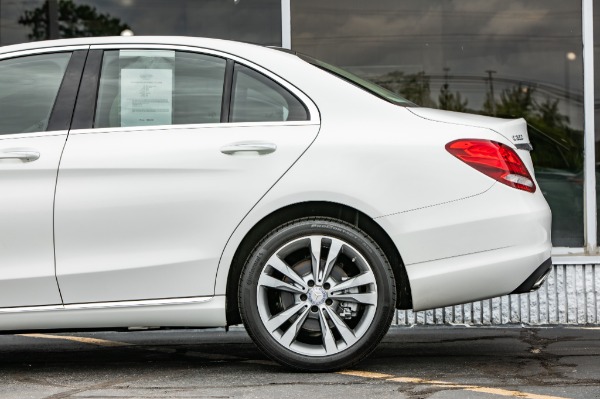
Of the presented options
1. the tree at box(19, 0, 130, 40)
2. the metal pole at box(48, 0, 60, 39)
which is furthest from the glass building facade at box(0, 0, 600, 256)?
the metal pole at box(48, 0, 60, 39)

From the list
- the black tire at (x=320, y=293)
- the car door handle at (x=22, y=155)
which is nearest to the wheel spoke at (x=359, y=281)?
the black tire at (x=320, y=293)

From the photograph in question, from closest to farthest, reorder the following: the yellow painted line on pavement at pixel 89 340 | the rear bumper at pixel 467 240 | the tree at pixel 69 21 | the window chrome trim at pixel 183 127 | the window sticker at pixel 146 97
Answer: the rear bumper at pixel 467 240 → the window chrome trim at pixel 183 127 → the window sticker at pixel 146 97 → the yellow painted line on pavement at pixel 89 340 → the tree at pixel 69 21

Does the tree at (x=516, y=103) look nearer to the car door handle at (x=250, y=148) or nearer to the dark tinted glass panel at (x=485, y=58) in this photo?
the dark tinted glass panel at (x=485, y=58)

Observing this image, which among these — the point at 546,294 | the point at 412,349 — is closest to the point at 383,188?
the point at 412,349

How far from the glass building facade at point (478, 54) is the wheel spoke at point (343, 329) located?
11.5 feet

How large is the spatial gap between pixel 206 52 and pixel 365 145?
3.19 ft

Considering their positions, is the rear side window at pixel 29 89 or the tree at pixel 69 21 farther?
the tree at pixel 69 21

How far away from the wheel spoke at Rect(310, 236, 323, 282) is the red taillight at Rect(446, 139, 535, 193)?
765 mm

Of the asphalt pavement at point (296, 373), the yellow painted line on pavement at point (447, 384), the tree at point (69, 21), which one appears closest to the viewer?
the yellow painted line on pavement at point (447, 384)

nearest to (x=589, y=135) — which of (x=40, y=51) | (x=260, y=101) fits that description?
(x=260, y=101)

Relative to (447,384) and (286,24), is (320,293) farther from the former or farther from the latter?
(286,24)

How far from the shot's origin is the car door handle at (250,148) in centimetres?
571

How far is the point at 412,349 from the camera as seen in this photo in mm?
7051

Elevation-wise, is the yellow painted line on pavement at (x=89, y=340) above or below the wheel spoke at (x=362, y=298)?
below
